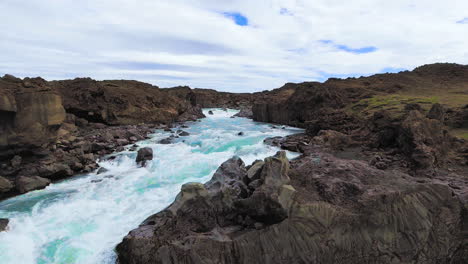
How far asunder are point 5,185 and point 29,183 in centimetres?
101

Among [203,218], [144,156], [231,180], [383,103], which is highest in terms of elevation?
[383,103]

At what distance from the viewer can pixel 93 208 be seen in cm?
1267

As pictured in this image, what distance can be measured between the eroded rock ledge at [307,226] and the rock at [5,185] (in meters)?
9.64

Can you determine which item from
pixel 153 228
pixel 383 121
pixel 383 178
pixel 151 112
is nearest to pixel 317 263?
pixel 383 178

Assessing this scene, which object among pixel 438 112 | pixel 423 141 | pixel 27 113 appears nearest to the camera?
pixel 423 141

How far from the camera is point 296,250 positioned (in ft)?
26.3

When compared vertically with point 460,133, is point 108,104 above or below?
above

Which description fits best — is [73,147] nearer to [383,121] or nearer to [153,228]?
[153,228]

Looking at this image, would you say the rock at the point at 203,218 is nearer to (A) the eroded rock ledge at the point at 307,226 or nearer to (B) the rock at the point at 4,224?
(A) the eroded rock ledge at the point at 307,226

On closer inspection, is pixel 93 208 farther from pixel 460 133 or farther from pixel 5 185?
pixel 460 133

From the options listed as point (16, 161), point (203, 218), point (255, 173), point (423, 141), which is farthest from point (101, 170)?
point (423, 141)

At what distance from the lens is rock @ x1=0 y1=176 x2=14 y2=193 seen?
14.1 metres

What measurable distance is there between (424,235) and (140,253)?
28.2 ft

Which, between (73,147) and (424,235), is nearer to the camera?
(424,235)
